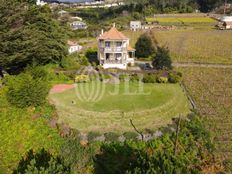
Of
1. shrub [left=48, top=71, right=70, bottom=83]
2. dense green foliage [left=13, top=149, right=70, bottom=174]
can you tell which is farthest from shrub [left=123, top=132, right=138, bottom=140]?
shrub [left=48, top=71, right=70, bottom=83]

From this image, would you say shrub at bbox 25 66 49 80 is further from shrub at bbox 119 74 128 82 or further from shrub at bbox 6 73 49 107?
shrub at bbox 119 74 128 82

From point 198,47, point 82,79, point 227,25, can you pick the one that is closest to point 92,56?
point 82,79

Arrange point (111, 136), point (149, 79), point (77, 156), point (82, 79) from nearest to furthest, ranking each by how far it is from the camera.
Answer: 1. point (77, 156)
2. point (111, 136)
3. point (82, 79)
4. point (149, 79)

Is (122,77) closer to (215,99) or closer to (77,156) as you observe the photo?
(215,99)

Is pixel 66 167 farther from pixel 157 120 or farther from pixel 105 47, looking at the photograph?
pixel 105 47

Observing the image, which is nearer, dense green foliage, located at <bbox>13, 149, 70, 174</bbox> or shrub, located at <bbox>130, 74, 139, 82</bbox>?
dense green foliage, located at <bbox>13, 149, 70, 174</bbox>
